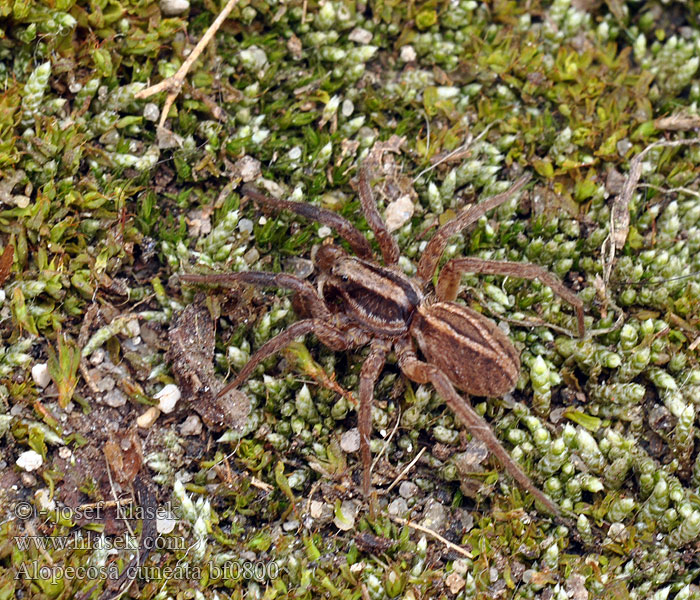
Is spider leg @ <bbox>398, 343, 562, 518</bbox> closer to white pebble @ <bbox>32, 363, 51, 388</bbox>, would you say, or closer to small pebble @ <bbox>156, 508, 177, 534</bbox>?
small pebble @ <bbox>156, 508, 177, 534</bbox>

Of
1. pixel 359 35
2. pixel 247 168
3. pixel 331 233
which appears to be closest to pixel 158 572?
pixel 331 233

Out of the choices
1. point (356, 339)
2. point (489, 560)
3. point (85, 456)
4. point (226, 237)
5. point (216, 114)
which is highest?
point (216, 114)

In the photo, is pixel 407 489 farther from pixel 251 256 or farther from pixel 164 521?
pixel 251 256

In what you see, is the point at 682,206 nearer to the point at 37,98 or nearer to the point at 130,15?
the point at 130,15

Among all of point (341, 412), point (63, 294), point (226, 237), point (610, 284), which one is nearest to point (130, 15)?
point (226, 237)

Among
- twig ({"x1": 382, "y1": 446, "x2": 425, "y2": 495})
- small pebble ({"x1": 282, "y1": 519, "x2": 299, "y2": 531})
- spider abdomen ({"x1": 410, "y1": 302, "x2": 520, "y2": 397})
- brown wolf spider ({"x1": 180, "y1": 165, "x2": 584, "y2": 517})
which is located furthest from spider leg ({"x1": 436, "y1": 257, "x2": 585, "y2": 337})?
small pebble ({"x1": 282, "y1": 519, "x2": 299, "y2": 531})

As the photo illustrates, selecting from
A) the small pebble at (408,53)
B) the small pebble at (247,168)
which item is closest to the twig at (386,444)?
the small pebble at (247,168)
